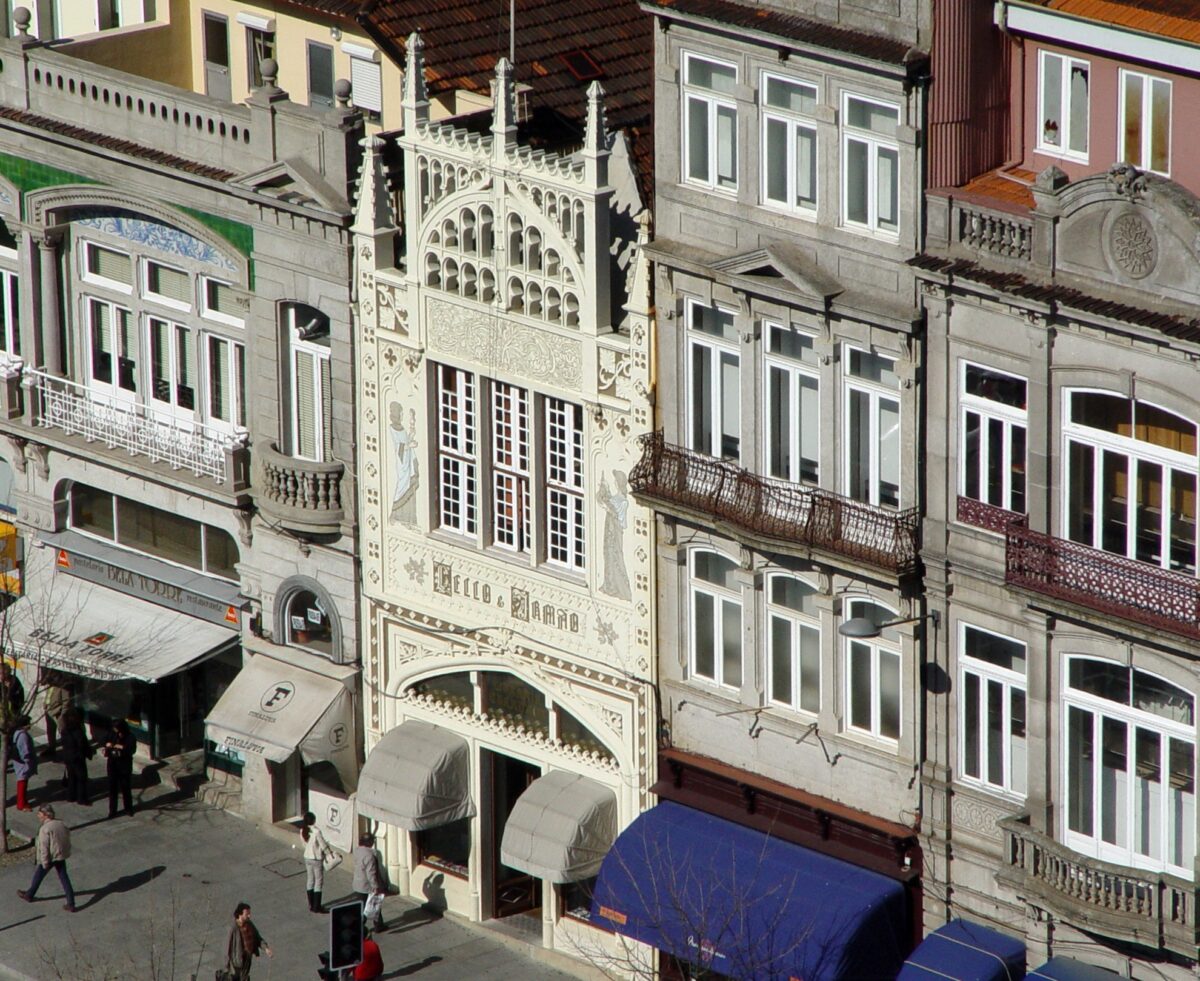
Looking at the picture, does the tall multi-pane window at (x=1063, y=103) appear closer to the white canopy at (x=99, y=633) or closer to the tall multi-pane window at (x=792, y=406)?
the tall multi-pane window at (x=792, y=406)

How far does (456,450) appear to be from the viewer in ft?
188

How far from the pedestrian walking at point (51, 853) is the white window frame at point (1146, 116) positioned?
932 inches

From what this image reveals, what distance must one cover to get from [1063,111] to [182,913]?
22.5m

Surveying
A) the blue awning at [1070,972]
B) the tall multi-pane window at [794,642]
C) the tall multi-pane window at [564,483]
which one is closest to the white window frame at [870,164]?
the tall multi-pane window at [794,642]

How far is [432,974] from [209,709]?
1047cm

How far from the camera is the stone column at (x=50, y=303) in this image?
208 ft

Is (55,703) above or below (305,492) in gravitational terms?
below

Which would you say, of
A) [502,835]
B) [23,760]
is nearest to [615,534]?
[502,835]

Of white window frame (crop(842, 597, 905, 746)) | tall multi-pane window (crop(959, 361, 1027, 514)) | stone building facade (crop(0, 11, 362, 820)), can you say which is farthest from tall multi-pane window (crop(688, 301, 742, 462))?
stone building facade (crop(0, 11, 362, 820))

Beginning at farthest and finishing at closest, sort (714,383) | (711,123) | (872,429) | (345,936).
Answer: (345,936)
(714,383)
(711,123)
(872,429)

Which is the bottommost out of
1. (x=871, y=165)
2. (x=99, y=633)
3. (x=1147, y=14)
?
(x=99, y=633)

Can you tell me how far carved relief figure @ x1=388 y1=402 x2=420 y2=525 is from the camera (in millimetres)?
57750

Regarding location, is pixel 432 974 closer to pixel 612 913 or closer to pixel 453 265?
pixel 612 913

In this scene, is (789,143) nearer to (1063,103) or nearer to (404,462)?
(1063,103)
